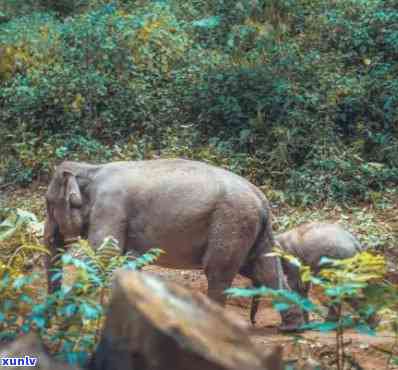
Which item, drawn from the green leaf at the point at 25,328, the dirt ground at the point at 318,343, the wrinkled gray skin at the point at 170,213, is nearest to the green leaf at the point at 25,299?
the green leaf at the point at 25,328

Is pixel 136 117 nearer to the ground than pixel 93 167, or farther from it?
nearer to the ground

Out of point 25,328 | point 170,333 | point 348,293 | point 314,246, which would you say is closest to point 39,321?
point 25,328

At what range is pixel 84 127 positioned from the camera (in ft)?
49.3

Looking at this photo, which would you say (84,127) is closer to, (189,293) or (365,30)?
(365,30)

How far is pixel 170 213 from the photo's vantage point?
7758 millimetres

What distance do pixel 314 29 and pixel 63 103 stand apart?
17.2 ft

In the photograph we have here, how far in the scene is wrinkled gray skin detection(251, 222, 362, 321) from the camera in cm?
873

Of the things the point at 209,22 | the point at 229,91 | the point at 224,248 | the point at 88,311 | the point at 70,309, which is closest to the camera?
the point at 88,311

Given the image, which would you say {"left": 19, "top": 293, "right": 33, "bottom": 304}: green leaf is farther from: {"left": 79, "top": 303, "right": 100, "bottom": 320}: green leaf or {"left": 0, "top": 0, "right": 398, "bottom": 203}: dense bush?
{"left": 0, "top": 0, "right": 398, "bottom": 203}: dense bush

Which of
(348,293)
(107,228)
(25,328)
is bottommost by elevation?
(107,228)

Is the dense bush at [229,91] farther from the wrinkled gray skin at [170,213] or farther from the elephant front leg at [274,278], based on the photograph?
the wrinkled gray skin at [170,213]

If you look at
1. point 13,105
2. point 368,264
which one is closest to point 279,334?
point 368,264

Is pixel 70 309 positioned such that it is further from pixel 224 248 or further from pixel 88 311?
pixel 224 248

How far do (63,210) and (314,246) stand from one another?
2.66 meters
